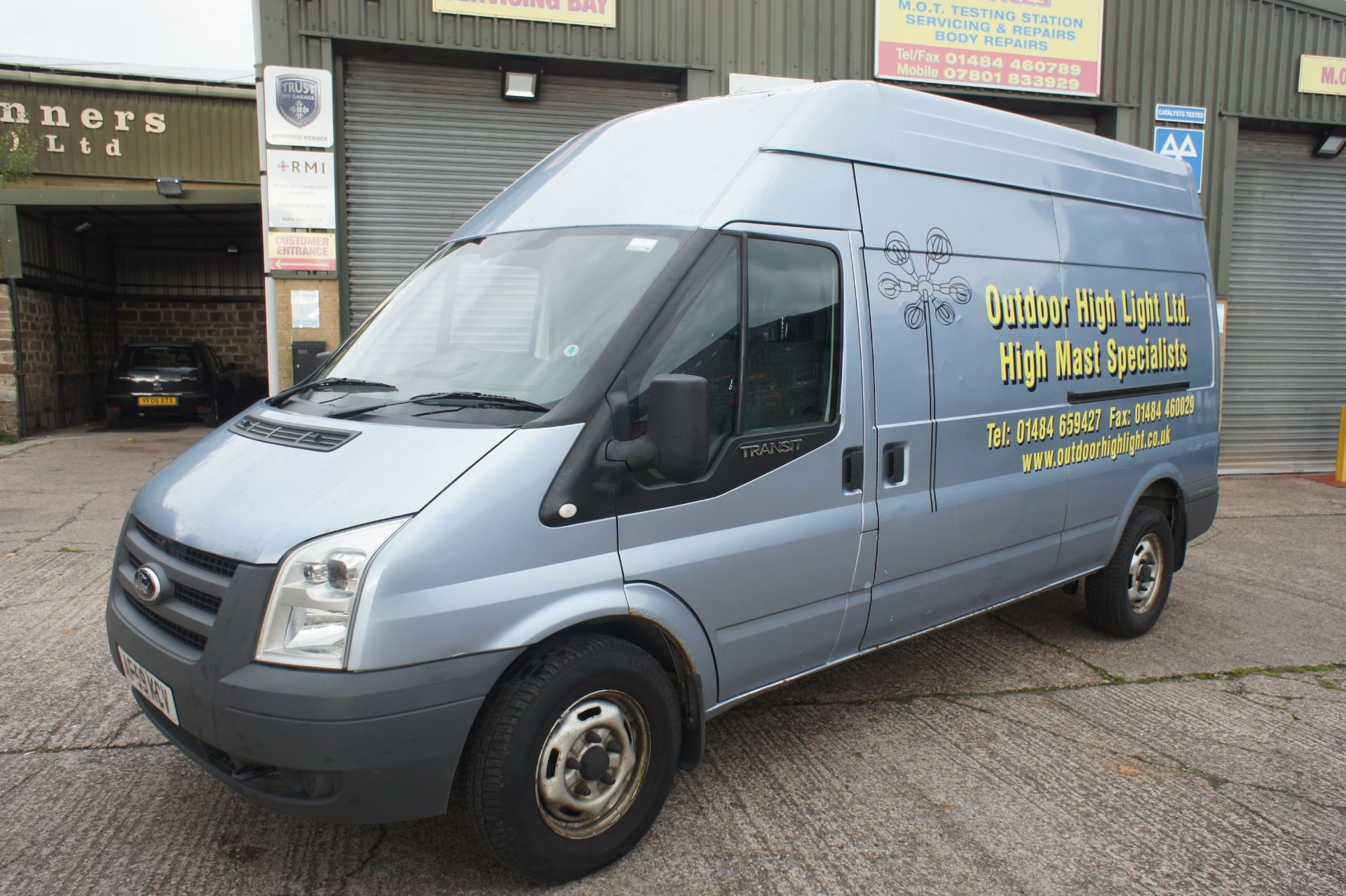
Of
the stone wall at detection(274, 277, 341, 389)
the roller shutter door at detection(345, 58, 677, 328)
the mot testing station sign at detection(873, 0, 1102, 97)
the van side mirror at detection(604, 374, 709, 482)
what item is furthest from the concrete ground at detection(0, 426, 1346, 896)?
the mot testing station sign at detection(873, 0, 1102, 97)

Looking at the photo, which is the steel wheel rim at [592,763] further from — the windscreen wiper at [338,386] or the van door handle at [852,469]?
the windscreen wiper at [338,386]

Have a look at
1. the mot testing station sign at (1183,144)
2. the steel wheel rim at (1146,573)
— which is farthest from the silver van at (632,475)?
the mot testing station sign at (1183,144)

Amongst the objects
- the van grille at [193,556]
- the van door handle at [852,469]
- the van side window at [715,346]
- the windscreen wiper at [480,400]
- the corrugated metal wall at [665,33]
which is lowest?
the van grille at [193,556]

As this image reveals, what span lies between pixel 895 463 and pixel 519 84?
22.9ft

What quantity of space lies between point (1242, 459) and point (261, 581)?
12.2 metres

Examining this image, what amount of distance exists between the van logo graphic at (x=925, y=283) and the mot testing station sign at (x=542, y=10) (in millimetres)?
6352

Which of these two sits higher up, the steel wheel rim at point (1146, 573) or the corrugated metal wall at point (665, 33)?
the corrugated metal wall at point (665, 33)

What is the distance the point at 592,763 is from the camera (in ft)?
9.52

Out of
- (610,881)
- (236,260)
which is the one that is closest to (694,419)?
(610,881)

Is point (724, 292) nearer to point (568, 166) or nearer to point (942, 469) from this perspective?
point (568, 166)

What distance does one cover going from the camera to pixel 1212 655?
5148mm

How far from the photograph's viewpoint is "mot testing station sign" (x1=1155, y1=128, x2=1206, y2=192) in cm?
1069

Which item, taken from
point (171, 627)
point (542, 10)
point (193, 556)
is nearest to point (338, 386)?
point (193, 556)

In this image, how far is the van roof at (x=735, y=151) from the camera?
340cm
